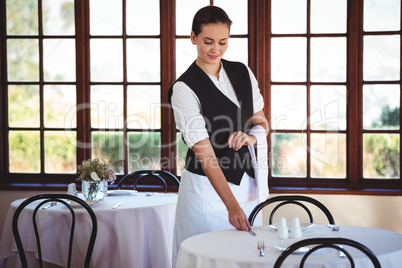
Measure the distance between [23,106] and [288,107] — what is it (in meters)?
2.12

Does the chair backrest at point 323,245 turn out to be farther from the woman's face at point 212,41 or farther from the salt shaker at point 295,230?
the woman's face at point 212,41

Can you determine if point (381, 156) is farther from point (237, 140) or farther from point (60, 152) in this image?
point (60, 152)

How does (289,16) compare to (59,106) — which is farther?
(59,106)

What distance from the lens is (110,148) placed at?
4.16 metres

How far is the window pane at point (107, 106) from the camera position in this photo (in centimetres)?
415

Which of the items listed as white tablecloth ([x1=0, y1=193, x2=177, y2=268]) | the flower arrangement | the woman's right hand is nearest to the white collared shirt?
the woman's right hand

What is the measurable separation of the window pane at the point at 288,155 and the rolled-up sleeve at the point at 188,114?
206 centimetres

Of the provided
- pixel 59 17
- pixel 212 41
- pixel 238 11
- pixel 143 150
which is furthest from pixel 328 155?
pixel 59 17

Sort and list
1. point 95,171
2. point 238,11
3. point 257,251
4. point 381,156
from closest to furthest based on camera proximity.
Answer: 1. point 257,251
2. point 95,171
3. point 381,156
4. point 238,11

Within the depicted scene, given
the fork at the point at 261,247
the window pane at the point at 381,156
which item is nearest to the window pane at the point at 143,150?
the window pane at the point at 381,156

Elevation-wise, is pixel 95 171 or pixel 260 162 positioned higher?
pixel 260 162

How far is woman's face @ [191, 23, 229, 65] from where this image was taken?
193 centimetres

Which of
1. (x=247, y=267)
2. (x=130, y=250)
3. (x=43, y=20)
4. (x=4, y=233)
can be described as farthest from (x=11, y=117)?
(x=247, y=267)

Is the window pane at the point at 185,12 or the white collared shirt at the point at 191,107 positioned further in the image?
the window pane at the point at 185,12
